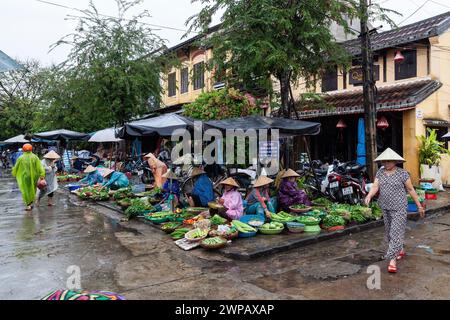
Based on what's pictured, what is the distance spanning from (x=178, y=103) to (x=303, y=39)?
587 inches

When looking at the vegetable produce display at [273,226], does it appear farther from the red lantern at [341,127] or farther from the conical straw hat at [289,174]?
the red lantern at [341,127]

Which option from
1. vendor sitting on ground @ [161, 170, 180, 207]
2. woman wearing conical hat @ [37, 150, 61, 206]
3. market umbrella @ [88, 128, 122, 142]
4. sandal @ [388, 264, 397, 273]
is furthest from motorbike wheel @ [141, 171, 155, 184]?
sandal @ [388, 264, 397, 273]

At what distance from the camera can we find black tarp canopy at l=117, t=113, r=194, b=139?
33.3ft

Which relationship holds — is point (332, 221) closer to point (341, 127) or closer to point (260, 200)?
point (260, 200)

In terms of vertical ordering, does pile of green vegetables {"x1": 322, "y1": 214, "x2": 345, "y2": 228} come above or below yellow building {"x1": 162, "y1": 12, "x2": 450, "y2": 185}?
below

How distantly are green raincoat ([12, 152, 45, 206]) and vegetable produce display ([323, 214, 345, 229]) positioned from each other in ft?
26.1

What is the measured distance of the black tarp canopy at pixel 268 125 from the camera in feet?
29.8

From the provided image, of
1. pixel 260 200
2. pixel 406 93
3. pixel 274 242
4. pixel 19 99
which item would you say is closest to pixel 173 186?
pixel 260 200

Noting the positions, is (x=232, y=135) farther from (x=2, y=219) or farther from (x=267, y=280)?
(x=2, y=219)

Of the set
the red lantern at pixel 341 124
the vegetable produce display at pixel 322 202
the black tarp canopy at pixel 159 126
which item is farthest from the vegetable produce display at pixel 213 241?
the red lantern at pixel 341 124

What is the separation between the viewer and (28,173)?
11109mm

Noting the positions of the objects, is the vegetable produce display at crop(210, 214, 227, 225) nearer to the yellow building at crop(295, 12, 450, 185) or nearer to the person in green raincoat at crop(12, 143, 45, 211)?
the person in green raincoat at crop(12, 143, 45, 211)

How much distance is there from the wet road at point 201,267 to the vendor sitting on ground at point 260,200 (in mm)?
1390

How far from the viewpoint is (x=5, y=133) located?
129ft
